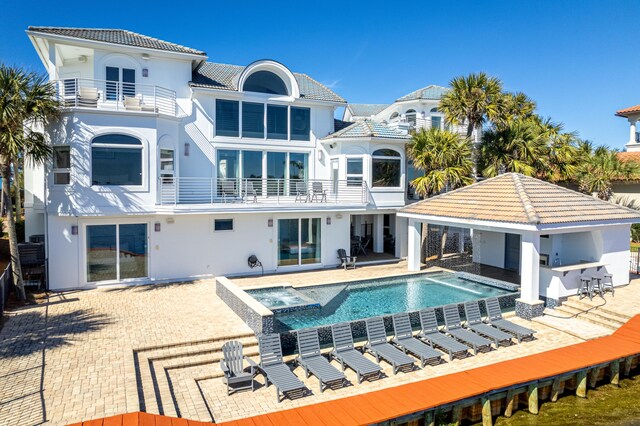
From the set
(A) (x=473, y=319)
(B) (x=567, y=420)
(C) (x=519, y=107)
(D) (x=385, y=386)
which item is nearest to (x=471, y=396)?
(D) (x=385, y=386)

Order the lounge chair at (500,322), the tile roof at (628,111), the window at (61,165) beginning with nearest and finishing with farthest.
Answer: the lounge chair at (500,322)
the window at (61,165)
the tile roof at (628,111)

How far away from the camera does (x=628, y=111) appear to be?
3766 centimetres

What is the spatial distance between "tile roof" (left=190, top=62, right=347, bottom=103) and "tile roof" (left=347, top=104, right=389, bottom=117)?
20199 millimetres

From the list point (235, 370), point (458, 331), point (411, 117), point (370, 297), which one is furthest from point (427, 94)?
point (235, 370)

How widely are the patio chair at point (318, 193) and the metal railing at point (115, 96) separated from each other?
8417 millimetres

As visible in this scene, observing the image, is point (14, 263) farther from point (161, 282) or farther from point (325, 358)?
point (325, 358)

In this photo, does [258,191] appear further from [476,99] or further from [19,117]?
[476,99]

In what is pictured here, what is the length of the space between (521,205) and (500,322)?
526 cm

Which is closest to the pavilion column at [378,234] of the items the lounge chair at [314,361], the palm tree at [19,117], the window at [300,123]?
the window at [300,123]

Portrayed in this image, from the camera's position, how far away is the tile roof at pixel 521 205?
56.4 ft

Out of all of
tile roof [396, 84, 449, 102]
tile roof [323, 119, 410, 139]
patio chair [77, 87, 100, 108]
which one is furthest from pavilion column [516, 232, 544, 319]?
tile roof [396, 84, 449, 102]

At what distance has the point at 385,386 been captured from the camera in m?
11.3

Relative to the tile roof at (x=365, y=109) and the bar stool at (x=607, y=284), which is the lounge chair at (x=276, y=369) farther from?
the tile roof at (x=365, y=109)

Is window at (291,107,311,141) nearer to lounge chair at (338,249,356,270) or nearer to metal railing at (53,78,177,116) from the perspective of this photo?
metal railing at (53,78,177,116)
